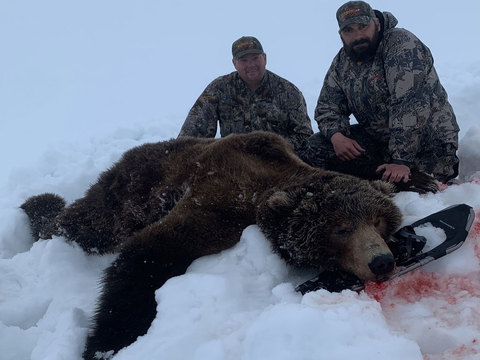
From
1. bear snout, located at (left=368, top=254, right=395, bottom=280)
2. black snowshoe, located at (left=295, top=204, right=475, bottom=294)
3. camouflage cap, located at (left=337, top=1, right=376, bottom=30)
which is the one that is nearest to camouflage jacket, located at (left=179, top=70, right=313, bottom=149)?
camouflage cap, located at (left=337, top=1, right=376, bottom=30)

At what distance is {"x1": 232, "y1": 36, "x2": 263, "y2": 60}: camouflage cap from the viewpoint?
18.3ft

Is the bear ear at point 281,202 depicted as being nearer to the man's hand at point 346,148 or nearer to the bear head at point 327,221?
the bear head at point 327,221

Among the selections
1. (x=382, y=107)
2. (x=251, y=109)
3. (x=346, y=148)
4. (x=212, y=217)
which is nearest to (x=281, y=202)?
(x=212, y=217)

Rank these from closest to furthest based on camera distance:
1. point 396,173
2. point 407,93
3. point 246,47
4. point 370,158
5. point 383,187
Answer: point 383,187, point 396,173, point 407,93, point 370,158, point 246,47

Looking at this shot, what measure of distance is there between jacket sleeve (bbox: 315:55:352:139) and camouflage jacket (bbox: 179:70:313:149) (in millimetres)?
937

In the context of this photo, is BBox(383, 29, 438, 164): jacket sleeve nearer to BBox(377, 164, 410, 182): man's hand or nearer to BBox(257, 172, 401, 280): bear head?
BBox(377, 164, 410, 182): man's hand

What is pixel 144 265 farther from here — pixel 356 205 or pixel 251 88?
pixel 251 88

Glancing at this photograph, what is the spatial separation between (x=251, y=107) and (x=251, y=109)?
0.08 feet

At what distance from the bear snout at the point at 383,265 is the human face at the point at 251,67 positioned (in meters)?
3.80

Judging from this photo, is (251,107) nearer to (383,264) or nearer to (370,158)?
(370,158)

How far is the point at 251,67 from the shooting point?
220 inches

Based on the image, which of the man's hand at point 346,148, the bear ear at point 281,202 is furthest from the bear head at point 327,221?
the man's hand at point 346,148

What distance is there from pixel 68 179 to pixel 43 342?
A: 4.20 metres

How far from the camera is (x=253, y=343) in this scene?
1.55m
